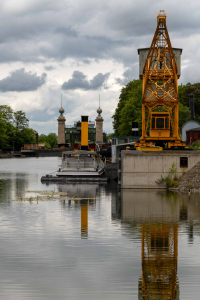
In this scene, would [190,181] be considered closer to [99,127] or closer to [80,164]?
[80,164]

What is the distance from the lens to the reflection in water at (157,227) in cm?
955

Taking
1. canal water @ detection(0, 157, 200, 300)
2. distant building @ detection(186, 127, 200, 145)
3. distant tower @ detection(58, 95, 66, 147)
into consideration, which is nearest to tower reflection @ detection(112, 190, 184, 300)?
canal water @ detection(0, 157, 200, 300)

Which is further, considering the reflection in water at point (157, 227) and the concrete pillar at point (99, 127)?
the concrete pillar at point (99, 127)

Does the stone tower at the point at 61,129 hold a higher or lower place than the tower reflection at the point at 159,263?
higher

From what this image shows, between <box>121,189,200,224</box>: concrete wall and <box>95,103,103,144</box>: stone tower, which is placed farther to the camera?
<box>95,103,103,144</box>: stone tower

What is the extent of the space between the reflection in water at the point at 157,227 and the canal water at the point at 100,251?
0.02 meters

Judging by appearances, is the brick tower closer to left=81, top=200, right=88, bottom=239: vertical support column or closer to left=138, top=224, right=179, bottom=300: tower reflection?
left=81, top=200, right=88, bottom=239: vertical support column

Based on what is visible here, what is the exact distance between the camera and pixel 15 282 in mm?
9609

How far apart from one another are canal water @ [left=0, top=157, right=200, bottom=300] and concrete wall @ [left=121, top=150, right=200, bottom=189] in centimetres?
764

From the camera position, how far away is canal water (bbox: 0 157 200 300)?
925cm

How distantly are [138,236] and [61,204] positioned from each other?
937 cm

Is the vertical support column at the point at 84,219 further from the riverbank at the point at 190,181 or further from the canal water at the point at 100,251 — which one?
the riverbank at the point at 190,181

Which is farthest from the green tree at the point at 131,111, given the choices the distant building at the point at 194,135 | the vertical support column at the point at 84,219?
the vertical support column at the point at 84,219

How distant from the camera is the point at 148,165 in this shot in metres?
30.2
